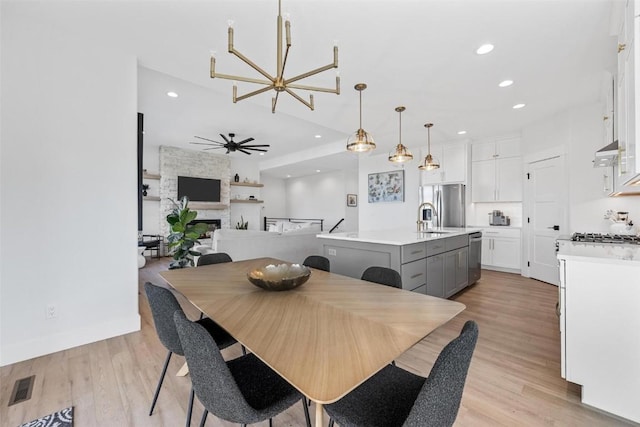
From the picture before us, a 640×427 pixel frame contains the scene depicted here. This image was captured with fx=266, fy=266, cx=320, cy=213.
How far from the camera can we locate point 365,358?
0.83 metres

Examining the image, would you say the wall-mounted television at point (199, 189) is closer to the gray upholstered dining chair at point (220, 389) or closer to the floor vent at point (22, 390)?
the floor vent at point (22, 390)

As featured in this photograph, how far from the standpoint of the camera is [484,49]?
2424mm

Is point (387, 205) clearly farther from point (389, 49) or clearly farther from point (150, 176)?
point (150, 176)

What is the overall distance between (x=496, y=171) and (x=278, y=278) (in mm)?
5345

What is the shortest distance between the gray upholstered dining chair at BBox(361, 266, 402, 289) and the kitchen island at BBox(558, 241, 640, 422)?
3.39 feet

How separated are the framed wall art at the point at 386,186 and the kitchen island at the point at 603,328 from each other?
183 inches

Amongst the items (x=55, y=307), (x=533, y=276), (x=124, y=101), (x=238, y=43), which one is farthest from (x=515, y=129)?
(x=55, y=307)

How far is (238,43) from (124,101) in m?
1.25

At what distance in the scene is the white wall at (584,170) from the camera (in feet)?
11.8

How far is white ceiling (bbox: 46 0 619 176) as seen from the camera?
1979mm

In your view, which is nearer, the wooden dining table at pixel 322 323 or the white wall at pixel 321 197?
the wooden dining table at pixel 322 323

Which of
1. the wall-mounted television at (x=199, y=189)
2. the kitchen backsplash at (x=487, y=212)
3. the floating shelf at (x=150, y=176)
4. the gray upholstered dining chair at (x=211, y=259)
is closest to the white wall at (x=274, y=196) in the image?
the wall-mounted television at (x=199, y=189)

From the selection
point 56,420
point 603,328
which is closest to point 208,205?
point 56,420

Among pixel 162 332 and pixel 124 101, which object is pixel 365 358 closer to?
pixel 162 332
